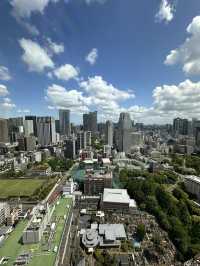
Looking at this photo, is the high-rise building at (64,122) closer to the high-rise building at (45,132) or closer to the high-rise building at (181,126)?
the high-rise building at (45,132)

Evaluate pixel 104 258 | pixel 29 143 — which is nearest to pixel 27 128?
pixel 29 143

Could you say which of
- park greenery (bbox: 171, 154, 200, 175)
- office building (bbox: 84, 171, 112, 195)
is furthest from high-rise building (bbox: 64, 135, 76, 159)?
park greenery (bbox: 171, 154, 200, 175)

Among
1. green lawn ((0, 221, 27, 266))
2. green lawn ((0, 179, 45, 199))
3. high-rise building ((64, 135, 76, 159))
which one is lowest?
green lawn ((0, 179, 45, 199))

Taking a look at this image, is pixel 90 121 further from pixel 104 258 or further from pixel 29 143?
pixel 104 258

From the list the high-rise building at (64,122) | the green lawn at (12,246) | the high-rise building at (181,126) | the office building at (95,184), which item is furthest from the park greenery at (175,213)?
the high-rise building at (64,122)

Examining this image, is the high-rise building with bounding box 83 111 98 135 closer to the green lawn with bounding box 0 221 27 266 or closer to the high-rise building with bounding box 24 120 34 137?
the high-rise building with bounding box 24 120 34 137

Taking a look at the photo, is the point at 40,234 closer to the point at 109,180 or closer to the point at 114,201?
the point at 114,201
